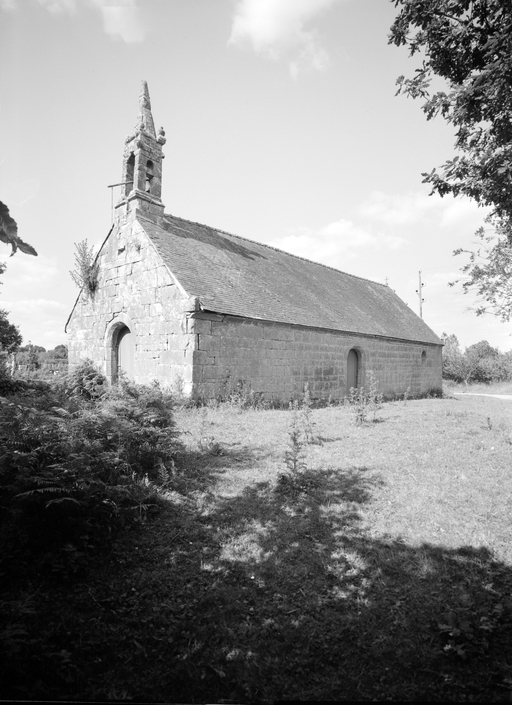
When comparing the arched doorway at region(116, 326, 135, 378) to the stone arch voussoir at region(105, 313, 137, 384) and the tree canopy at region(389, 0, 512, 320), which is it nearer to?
the stone arch voussoir at region(105, 313, 137, 384)

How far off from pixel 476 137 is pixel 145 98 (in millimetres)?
12960

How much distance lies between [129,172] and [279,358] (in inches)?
355

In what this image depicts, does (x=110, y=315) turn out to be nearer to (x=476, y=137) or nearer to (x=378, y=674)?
(x=476, y=137)

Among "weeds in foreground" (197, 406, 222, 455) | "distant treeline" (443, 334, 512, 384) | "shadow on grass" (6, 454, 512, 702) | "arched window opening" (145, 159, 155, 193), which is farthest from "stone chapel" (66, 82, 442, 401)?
"distant treeline" (443, 334, 512, 384)

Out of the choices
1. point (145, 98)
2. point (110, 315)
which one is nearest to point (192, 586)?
point (110, 315)

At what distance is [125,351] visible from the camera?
46.9 ft

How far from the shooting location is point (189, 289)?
12.0 meters

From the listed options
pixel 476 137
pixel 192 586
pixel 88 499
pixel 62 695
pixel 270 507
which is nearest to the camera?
pixel 62 695

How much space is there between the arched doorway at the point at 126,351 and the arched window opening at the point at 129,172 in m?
5.19

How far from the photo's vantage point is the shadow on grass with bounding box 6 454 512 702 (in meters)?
2.44

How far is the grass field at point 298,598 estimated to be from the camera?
8.06 feet

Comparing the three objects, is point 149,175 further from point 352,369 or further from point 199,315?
point 352,369

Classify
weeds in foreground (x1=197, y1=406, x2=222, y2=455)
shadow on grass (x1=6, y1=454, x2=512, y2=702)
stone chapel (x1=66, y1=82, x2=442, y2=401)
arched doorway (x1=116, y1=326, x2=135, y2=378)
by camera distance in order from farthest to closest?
arched doorway (x1=116, y1=326, x2=135, y2=378)
stone chapel (x1=66, y1=82, x2=442, y2=401)
weeds in foreground (x1=197, y1=406, x2=222, y2=455)
shadow on grass (x1=6, y1=454, x2=512, y2=702)

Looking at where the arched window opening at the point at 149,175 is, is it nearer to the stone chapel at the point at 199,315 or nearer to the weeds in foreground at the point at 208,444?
the stone chapel at the point at 199,315
